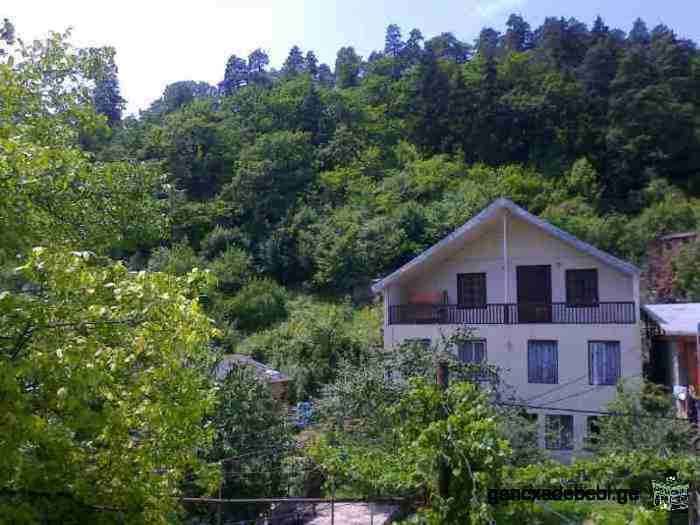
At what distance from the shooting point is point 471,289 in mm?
21891

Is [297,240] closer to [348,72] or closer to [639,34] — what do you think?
[348,72]

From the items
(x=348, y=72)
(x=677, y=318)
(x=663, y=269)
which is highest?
(x=348, y=72)

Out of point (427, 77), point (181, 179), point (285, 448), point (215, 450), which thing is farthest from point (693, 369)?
point (427, 77)

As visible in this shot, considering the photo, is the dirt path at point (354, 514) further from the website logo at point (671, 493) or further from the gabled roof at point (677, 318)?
the gabled roof at point (677, 318)

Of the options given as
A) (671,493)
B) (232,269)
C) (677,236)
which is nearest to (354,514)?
(671,493)

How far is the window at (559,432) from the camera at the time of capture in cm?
1805

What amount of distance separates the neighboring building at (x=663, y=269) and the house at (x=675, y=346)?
900cm

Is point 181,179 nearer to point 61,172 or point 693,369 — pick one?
point 693,369

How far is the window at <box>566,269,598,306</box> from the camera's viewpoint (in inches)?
805

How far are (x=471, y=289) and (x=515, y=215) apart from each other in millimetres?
2952

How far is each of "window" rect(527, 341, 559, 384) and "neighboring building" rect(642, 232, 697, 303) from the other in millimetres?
13481

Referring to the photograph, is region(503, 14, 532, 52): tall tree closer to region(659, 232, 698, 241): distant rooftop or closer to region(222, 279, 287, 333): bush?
region(659, 232, 698, 241): distant rooftop

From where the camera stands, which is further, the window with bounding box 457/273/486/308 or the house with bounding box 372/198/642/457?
the window with bounding box 457/273/486/308

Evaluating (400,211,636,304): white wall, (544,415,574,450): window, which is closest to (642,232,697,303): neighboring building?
(400,211,636,304): white wall
